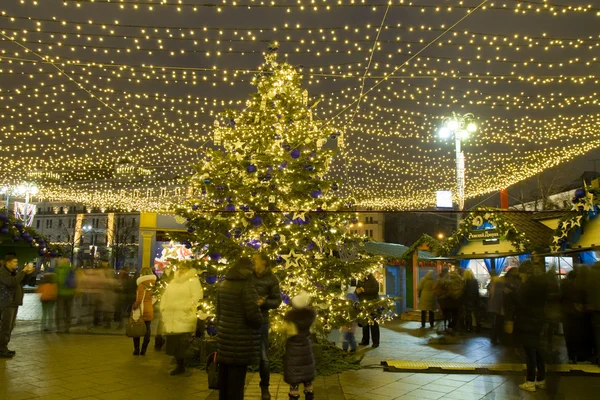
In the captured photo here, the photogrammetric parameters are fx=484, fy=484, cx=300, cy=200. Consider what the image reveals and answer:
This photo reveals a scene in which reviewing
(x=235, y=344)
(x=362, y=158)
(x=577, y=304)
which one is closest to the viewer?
(x=235, y=344)

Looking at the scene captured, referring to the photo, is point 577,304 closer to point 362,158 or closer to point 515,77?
point 515,77

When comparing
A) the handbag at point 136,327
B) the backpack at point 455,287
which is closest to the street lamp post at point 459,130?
the backpack at point 455,287

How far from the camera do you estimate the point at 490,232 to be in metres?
14.1

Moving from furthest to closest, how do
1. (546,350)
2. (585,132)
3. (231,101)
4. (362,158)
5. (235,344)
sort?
(362,158)
(585,132)
(231,101)
(546,350)
(235,344)

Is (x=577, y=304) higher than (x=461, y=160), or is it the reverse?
(x=461, y=160)

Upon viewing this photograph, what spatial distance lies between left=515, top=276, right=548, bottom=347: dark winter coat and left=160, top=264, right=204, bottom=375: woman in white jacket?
14.4ft

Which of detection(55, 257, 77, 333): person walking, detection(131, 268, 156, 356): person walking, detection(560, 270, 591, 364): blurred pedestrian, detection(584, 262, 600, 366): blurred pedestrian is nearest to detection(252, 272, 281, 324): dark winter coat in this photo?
detection(131, 268, 156, 356): person walking

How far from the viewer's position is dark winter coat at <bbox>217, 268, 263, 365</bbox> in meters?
4.73

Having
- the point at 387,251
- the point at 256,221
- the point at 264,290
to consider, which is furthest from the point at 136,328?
the point at 387,251

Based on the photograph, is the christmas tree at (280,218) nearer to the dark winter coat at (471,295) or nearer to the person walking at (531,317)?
the person walking at (531,317)

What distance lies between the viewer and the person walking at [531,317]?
6.08m

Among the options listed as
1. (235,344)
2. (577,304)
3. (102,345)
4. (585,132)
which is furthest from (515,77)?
(102,345)

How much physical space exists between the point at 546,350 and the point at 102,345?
7900 millimetres

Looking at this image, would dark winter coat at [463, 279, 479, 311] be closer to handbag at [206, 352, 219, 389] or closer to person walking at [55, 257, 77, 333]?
handbag at [206, 352, 219, 389]
